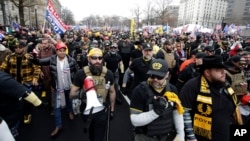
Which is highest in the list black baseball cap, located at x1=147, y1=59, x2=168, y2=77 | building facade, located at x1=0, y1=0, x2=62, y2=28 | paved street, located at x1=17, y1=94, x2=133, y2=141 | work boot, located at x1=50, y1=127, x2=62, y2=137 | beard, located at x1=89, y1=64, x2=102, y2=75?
building facade, located at x1=0, y1=0, x2=62, y2=28

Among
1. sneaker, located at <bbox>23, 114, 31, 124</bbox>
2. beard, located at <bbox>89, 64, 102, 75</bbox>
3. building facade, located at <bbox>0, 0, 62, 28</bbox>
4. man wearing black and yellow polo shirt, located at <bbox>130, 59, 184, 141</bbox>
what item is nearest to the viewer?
man wearing black and yellow polo shirt, located at <bbox>130, 59, 184, 141</bbox>

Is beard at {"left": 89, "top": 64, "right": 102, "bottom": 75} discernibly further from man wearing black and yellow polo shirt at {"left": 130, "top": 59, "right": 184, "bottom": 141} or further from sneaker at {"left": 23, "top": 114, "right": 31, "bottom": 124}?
sneaker at {"left": 23, "top": 114, "right": 31, "bottom": 124}

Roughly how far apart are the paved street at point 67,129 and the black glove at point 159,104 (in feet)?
8.95

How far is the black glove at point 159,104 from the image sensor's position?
2.50 meters

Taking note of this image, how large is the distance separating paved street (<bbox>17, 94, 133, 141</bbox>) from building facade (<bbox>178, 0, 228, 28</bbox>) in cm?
13965

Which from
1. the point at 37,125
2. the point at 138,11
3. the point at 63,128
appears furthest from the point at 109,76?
the point at 138,11

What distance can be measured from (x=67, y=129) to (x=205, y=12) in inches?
6046

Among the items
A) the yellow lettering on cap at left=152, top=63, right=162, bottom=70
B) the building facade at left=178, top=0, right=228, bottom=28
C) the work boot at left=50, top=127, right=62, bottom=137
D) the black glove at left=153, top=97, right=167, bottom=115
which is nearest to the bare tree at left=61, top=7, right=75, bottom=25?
the building facade at left=178, top=0, right=228, bottom=28

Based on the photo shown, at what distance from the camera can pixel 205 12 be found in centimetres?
14562

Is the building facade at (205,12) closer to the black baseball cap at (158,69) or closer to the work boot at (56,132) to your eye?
the work boot at (56,132)

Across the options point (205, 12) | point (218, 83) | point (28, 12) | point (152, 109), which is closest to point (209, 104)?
point (218, 83)

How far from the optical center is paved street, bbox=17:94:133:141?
5066 mm

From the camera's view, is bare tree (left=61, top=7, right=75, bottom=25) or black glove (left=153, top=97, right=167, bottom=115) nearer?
black glove (left=153, top=97, right=167, bottom=115)

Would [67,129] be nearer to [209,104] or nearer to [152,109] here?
[152,109]
